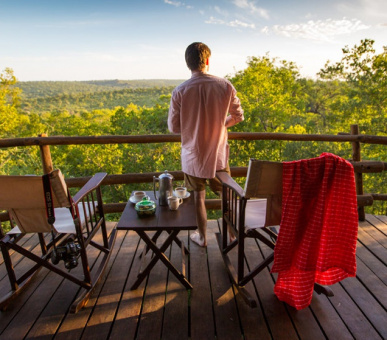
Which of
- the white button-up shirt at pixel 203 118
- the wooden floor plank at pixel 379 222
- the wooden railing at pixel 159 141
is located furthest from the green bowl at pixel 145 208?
the wooden floor plank at pixel 379 222

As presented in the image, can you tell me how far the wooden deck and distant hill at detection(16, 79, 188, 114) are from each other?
26.0 m

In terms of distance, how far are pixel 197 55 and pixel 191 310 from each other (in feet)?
6.20

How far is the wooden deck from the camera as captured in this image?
172cm

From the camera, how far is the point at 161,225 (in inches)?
75.8

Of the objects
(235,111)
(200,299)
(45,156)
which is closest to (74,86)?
(45,156)

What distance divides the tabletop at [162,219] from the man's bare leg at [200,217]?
0.90ft

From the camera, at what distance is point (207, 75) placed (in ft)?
7.41

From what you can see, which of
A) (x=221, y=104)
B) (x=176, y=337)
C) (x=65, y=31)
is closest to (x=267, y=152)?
(x=221, y=104)

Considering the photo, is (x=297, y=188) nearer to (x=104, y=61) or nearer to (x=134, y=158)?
(x=134, y=158)

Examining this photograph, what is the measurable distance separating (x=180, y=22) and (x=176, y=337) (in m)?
12.4

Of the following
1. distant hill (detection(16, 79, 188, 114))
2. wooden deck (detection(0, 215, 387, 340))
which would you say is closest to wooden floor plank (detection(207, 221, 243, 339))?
wooden deck (detection(0, 215, 387, 340))

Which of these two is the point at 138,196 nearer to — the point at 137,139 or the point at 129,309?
the point at 129,309

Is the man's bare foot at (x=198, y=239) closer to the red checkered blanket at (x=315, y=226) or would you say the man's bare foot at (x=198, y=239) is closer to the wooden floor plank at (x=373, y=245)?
the red checkered blanket at (x=315, y=226)

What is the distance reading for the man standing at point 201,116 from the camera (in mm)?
2234
